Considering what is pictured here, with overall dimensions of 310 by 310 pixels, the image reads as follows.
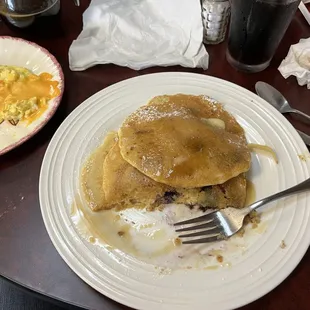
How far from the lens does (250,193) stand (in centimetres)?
83

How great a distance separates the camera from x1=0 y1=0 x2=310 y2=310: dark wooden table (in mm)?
725

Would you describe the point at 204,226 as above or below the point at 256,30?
below

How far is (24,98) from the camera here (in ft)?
3.27

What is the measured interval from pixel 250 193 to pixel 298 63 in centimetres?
42

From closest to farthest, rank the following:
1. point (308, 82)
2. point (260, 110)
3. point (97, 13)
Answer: point (260, 110) < point (308, 82) < point (97, 13)

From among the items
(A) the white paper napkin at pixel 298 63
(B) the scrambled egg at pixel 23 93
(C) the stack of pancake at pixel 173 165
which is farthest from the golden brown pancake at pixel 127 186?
(A) the white paper napkin at pixel 298 63

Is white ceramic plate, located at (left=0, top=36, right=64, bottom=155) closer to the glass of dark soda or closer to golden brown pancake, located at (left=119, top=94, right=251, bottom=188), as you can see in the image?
golden brown pancake, located at (left=119, top=94, right=251, bottom=188)

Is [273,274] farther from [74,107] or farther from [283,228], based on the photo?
[74,107]

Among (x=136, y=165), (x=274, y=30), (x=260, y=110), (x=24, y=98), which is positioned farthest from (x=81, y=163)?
(x=274, y=30)

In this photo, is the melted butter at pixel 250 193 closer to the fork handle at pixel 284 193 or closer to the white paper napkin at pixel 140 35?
the fork handle at pixel 284 193

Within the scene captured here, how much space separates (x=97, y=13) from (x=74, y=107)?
12.4 inches

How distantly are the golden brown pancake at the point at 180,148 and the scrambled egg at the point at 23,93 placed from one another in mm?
230

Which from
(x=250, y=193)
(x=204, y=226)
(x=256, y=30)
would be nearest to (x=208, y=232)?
(x=204, y=226)

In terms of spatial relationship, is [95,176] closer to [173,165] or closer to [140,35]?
[173,165]
